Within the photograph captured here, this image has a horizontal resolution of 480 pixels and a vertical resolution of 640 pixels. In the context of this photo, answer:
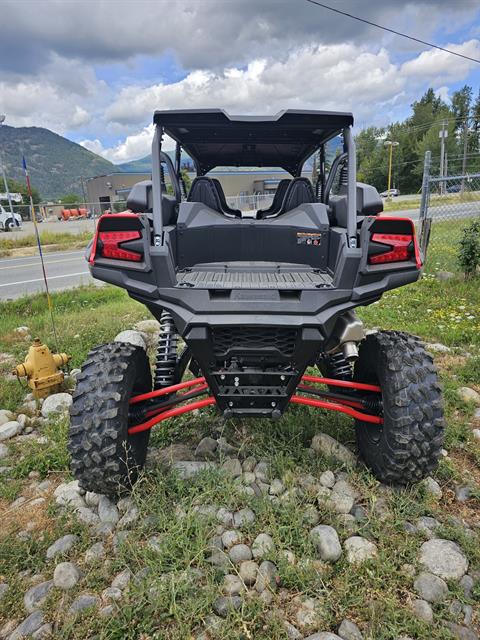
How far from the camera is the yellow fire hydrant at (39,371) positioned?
13.3 feet

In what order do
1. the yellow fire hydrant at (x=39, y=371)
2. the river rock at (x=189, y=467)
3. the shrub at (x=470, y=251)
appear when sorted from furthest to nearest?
the shrub at (x=470, y=251) → the yellow fire hydrant at (x=39, y=371) → the river rock at (x=189, y=467)

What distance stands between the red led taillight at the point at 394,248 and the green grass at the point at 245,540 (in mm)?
1339

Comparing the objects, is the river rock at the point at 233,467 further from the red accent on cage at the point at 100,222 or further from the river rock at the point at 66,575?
the red accent on cage at the point at 100,222

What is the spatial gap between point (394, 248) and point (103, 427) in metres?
1.88

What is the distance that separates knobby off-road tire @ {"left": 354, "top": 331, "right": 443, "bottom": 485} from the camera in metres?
2.53

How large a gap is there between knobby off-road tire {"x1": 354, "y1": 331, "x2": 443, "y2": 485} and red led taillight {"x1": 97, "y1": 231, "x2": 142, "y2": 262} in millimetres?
1570

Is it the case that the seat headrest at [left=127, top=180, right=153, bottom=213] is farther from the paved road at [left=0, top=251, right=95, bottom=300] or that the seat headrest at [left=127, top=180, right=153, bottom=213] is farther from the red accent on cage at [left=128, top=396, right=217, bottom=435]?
the paved road at [left=0, top=251, right=95, bottom=300]

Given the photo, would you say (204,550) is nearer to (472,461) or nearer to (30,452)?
(30,452)

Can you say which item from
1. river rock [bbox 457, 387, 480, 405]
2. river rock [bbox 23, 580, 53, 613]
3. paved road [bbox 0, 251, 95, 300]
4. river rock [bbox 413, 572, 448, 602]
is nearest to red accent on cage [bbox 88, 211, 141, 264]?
river rock [bbox 23, 580, 53, 613]

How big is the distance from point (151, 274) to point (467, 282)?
647cm

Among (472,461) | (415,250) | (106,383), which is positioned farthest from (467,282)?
(106,383)

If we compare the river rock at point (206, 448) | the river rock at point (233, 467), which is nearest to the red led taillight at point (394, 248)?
the river rock at point (233, 467)

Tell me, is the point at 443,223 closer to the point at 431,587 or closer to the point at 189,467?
the point at 189,467

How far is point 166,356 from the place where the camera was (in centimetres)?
315
